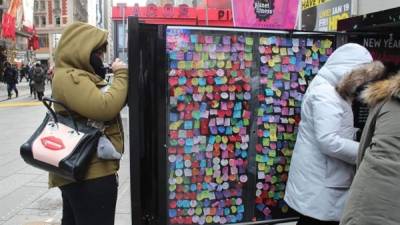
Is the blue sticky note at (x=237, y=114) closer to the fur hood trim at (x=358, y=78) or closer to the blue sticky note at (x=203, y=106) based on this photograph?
the blue sticky note at (x=203, y=106)

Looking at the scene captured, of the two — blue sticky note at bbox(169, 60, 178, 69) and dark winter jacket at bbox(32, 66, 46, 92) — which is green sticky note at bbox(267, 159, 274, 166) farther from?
dark winter jacket at bbox(32, 66, 46, 92)

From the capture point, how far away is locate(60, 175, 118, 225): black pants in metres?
2.58

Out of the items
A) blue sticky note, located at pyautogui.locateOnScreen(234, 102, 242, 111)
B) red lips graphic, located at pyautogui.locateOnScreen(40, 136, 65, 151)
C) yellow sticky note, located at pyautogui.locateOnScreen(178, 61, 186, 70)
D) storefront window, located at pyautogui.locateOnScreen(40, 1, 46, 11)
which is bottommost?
red lips graphic, located at pyautogui.locateOnScreen(40, 136, 65, 151)

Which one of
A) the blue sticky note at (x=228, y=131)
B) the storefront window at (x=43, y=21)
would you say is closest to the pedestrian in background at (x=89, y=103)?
the blue sticky note at (x=228, y=131)

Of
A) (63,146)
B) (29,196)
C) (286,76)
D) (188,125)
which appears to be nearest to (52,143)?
(63,146)

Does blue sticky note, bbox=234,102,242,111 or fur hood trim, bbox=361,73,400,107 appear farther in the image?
blue sticky note, bbox=234,102,242,111

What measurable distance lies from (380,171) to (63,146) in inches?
63.8

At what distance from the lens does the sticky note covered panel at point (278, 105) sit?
326 cm

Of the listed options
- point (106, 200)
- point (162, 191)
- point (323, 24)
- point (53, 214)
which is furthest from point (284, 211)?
point (323, 24)

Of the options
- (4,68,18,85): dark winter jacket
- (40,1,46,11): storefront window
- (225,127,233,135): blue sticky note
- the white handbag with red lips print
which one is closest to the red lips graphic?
the white handbag with red lips print

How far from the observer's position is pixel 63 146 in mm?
2518

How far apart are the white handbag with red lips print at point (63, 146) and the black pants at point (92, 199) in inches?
3.9

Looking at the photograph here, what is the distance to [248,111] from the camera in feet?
10.7

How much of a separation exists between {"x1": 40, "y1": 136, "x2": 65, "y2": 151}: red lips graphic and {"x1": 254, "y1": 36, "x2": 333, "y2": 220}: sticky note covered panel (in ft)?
4.42
